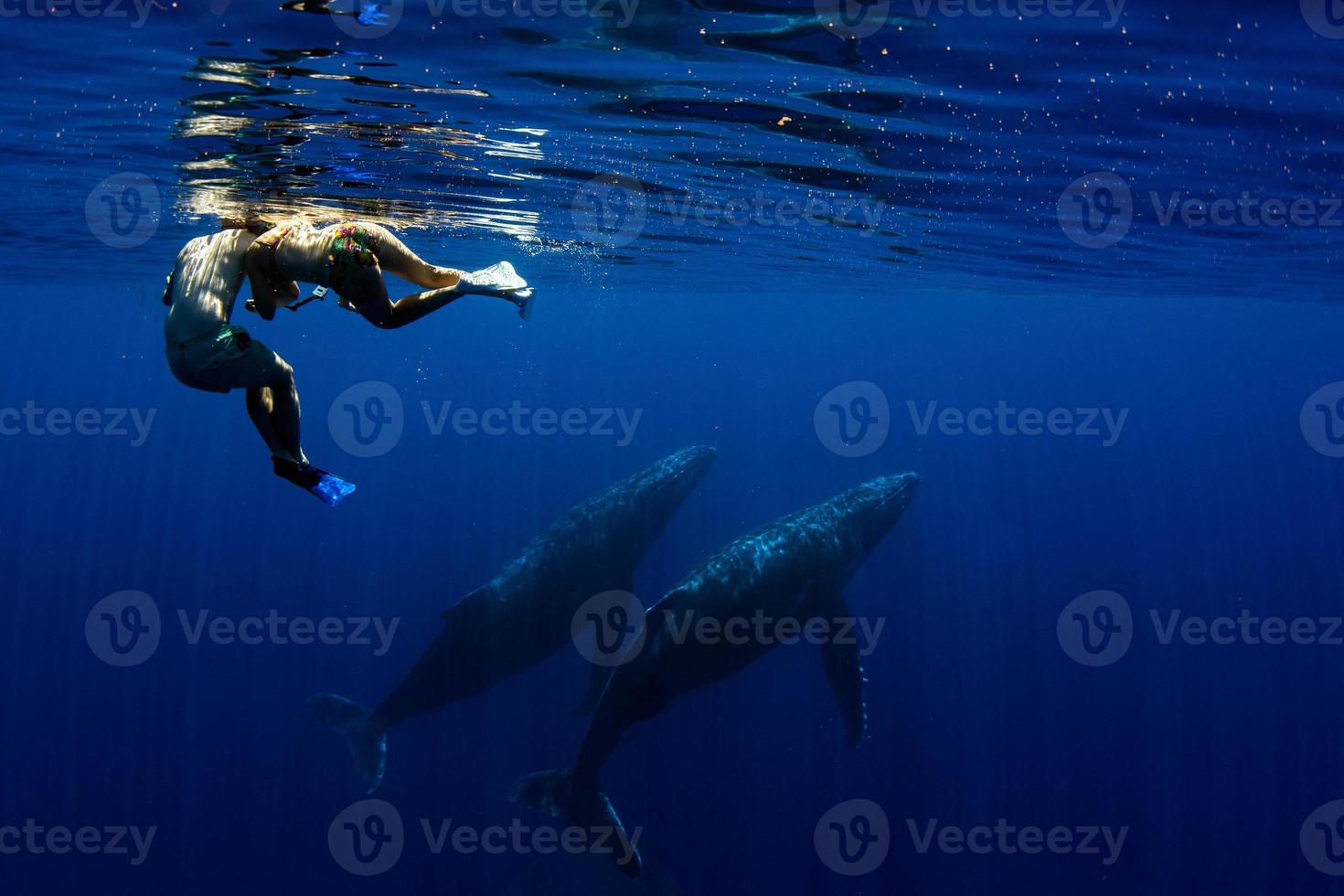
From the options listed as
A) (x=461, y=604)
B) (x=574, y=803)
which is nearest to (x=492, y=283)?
(x=461, y=604)

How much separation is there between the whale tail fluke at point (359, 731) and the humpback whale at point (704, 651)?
3.00m

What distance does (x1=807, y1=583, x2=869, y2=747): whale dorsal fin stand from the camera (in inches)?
496

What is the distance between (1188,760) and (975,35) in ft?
73.7

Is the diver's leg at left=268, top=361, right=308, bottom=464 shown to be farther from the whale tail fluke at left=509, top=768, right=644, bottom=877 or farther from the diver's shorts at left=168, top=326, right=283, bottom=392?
the whale tail fluke at left=509, top=768, right=644, bottom=877

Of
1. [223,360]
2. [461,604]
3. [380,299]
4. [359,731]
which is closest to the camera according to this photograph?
[223,360]

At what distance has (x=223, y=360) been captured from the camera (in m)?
4.98

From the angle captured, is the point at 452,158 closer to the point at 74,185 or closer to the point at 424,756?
the point at 74,185

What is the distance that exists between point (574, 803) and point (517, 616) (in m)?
2.95

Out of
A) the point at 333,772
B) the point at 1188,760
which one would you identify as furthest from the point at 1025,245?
the point at 333,772

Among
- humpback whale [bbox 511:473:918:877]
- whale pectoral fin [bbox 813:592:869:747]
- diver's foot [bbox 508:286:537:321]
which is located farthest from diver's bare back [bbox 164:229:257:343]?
whale pectoral fin [bbox 813:592:869:747]

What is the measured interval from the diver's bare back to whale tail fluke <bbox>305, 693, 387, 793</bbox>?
32.4 ft

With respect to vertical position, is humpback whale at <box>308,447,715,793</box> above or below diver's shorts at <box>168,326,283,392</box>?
below

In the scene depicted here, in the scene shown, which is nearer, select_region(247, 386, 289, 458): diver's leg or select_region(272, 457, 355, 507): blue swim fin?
select_region(272, 457, 355, 507): blue swim fin

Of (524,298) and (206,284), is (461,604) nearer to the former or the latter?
(206,284)
